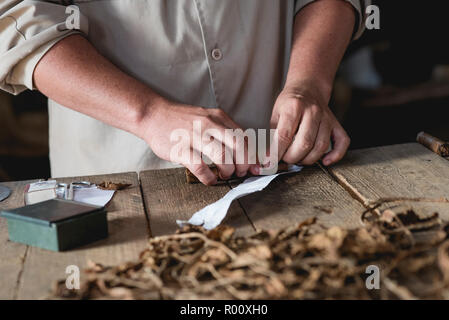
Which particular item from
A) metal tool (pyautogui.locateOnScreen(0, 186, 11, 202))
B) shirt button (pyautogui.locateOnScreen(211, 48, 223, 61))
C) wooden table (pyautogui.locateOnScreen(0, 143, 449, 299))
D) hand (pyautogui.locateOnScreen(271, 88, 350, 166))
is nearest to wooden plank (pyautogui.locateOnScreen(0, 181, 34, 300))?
wooden table (pyautogui.locateOnScreen(0, 143, 449, 299))

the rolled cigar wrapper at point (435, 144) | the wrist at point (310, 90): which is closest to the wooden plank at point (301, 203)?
the wrist at point (310, 90)

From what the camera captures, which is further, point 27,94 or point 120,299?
point 27,94

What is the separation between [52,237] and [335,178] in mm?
660

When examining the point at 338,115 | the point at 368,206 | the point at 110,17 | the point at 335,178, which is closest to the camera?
the point at 368,206

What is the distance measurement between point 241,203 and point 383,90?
2.66 metres

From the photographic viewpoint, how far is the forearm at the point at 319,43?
1441 millimetres

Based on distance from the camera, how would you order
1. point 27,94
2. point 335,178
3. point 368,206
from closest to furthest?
point 368,206, point 335,178, point 27,94

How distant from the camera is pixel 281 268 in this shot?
792 mm

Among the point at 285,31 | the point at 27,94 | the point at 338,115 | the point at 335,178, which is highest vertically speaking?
the point at 285,31

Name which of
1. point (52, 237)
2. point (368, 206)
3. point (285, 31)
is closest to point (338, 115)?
point (285, 31)

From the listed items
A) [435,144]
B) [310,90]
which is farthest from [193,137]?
[435,144]

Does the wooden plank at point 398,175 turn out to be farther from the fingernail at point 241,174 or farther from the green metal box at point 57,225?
the green metal box at point 57,225
